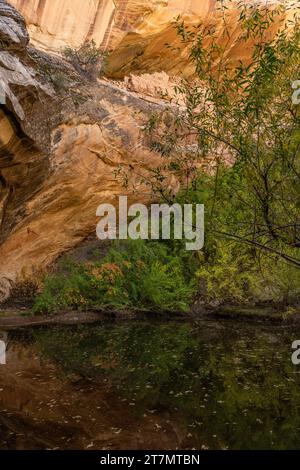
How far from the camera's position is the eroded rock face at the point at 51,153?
1288 centimetres

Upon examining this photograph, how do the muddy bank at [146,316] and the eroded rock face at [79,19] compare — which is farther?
the eroded rock face at [79,19]

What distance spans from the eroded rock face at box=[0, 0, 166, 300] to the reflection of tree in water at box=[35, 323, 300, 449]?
4096 millimetres

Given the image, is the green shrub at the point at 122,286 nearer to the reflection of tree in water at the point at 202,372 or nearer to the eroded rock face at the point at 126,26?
the reflection of tree in water at the point at 202,372

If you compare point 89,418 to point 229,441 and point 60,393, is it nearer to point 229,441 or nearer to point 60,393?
point 60,393

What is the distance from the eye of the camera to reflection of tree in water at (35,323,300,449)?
21.8 ft

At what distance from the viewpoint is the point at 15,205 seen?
1544 cm

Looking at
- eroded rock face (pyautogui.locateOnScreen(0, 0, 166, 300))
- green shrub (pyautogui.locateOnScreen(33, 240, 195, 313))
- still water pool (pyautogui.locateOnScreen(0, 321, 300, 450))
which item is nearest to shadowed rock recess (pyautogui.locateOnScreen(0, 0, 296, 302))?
eroded rock face (pyautogui.locateOnScreen(0, 0, 166, 300))

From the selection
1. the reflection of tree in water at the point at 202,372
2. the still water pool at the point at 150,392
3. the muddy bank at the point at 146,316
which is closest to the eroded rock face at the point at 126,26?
the muddy bank at the point at 146,316

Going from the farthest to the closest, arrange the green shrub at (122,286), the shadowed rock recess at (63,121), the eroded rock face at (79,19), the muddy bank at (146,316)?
the eroded rock face at (79,19) < the green shrub at (122,286) < the muddy bank at (146,316) < the shadowed rock recess at (63,121)

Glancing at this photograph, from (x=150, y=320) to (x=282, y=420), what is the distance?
31.7 feet

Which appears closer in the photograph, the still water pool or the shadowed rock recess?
the still water pool

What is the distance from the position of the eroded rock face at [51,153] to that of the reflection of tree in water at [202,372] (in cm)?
410

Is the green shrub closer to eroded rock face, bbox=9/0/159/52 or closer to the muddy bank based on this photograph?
the muddy bank

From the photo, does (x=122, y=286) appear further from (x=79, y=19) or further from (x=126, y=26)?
(x=126, y=26)
